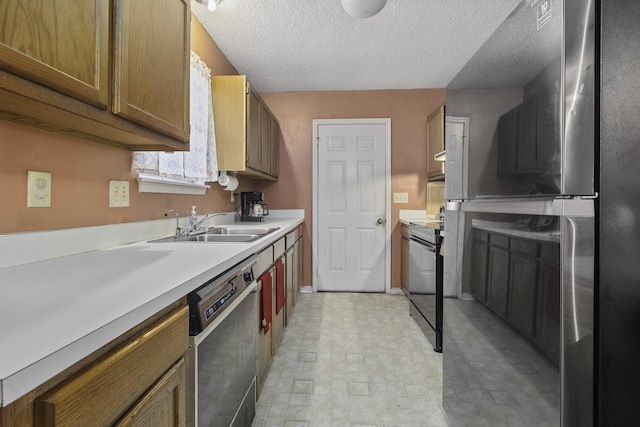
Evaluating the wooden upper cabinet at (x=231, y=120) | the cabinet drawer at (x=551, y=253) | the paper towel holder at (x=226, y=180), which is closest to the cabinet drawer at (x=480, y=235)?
the cabinet drawer at (x=551, y=253)

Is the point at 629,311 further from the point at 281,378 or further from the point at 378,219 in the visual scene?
the point at 378,219

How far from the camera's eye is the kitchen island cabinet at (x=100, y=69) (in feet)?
2.27

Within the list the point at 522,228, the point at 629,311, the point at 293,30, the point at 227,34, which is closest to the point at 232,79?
the point at 227,34

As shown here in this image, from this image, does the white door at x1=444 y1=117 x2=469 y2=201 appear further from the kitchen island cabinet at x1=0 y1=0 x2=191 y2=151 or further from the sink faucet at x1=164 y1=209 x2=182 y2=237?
the sink faucet at x1=164 y1=209 x2=182 y2=237

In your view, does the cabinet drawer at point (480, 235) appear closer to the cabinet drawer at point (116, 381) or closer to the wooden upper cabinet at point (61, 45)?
the cabinet drawer at point (116, 381)

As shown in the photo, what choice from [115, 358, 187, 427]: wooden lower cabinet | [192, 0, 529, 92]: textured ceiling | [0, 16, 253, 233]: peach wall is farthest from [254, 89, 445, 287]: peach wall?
[115, 358, 187, 427]: wooden lower cabinet

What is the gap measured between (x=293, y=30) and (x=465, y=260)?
2147 mm

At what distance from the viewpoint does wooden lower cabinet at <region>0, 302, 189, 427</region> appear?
411 mm

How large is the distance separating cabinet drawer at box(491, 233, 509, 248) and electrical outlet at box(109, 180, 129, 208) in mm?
1630

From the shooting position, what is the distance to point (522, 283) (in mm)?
968

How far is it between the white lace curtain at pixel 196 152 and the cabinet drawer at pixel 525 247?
5.42ft

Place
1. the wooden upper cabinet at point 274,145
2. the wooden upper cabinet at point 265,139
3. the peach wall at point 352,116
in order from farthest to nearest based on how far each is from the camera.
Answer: the peach wall at point 352,116 → the wooden upper cabinet at point 274,145 → the wooden upper cabinet at point 265,139

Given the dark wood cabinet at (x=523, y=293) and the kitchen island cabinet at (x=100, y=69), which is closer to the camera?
the kitchen island cabinet at (x=100, y=69)

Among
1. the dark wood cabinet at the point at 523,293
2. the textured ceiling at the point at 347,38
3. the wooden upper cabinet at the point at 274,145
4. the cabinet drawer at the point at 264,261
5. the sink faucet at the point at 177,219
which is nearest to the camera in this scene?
the dark wood cabinet at the point at 523,293
